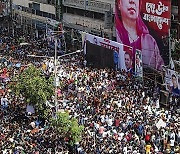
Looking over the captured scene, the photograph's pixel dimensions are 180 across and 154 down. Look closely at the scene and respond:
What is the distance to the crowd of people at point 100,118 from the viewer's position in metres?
25.2

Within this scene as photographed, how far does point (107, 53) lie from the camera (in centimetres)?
3875

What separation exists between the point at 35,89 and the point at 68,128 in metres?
5.15

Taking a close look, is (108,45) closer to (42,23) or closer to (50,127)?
(50,127)

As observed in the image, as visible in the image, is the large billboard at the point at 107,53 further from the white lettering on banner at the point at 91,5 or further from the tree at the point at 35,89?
the tree at the point at 35,89

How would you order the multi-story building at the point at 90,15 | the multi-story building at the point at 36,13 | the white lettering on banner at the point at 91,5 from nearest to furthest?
the multi-story building at the point at 90,15 < the white lettering on banner at the point at 91,5 < the multi-story building at the point at 36,13

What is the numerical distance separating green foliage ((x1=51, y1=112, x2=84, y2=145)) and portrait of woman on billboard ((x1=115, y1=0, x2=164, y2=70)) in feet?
40.8

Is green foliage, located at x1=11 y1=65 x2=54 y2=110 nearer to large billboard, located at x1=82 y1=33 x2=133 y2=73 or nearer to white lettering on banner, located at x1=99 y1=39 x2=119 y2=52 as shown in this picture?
large billboard, located at x1=82 y1=33 x2=133 y2=73

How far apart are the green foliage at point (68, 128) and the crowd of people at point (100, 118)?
338 millimetres

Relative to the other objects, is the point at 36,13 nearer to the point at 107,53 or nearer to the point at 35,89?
the point at 107,53

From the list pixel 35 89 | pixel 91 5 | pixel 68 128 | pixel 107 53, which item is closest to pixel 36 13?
pixel 91 5

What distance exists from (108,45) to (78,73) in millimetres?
3168

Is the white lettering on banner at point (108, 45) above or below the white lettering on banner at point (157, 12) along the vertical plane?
below

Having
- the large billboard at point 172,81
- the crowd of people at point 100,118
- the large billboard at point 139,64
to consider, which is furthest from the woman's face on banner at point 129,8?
the large billboard at point 172,81

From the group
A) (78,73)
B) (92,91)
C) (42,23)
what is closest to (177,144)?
(92,91)
